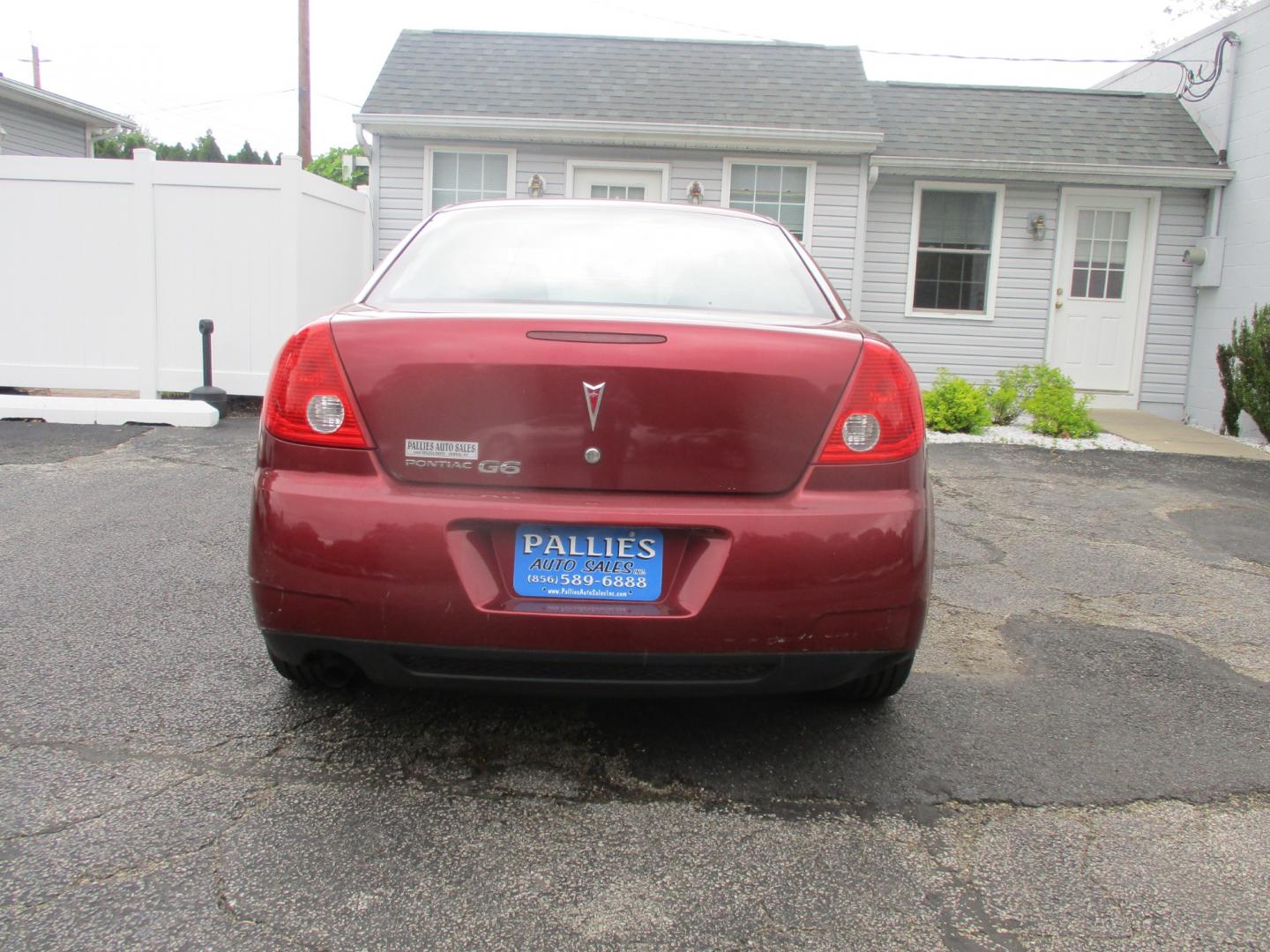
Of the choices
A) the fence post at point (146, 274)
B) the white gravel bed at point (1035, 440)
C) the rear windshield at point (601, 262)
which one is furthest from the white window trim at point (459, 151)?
the rear windshield at point (601, 262)

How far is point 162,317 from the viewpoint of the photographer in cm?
909

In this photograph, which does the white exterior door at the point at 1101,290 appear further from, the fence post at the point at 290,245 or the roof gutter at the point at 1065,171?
the fence post at the point at 290,245

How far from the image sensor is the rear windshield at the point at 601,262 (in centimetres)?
284

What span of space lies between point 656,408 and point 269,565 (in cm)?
96

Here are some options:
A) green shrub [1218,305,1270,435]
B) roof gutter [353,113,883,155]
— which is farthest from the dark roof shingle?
green shrub [1218,305,1270,435]

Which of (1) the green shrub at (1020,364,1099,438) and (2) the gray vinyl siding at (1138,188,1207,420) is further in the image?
(2) the gray vinyl siding at (1138,188,1207,420)

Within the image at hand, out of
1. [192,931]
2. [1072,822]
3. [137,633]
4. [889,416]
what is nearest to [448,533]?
[192,931]

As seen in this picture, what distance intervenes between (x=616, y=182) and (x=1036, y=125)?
505 centimetres

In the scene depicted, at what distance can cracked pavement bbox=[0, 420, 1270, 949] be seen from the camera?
2.00 meters

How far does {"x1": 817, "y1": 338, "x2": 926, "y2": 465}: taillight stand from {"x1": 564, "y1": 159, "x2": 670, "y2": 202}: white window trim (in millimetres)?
9783

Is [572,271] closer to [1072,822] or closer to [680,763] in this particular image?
[680,763]

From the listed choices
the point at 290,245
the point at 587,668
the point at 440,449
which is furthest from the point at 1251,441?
the point at 440,449

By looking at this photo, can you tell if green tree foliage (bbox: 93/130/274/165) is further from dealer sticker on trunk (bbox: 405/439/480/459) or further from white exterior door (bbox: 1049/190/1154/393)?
dealer sticker on trunk (bbox: 405/439/480/459)

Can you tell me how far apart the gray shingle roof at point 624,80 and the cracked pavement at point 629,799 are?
8.75 metres
